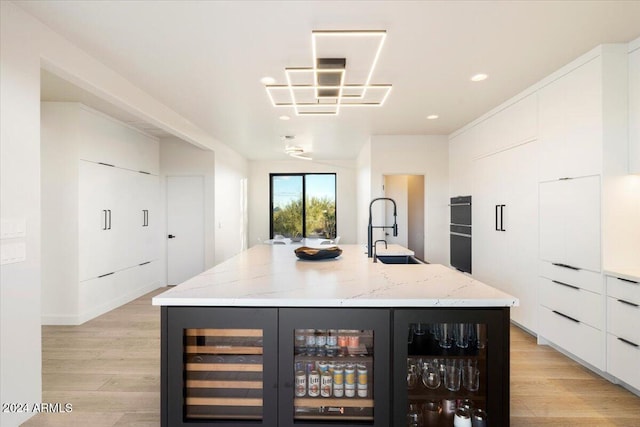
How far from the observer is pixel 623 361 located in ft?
8.32

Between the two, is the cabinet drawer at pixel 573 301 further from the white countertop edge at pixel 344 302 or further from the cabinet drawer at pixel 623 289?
the white countertop edge at pixel 344 302

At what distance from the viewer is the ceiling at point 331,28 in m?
2.24

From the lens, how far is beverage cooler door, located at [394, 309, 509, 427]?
1.64m

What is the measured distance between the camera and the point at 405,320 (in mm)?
1641

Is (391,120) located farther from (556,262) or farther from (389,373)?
(389,373)

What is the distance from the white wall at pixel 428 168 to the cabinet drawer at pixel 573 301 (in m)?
2.42

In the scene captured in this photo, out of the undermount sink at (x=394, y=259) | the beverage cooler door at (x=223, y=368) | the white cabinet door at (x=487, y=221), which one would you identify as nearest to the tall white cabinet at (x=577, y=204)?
the white cabinet door at (x=487, y=221)

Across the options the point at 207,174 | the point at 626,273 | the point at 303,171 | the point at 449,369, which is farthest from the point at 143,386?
the point at 303,171

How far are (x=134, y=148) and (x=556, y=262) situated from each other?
5.66 metres

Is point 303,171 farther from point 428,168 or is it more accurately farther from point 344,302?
point 344,302

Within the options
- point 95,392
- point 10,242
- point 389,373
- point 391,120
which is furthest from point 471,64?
point 95,392

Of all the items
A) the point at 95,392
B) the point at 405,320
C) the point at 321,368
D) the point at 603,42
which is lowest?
the point at 95,392

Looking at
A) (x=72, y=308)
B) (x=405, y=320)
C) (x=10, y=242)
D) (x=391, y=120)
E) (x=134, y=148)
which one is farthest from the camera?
(x=134, y=148)

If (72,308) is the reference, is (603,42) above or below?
above
